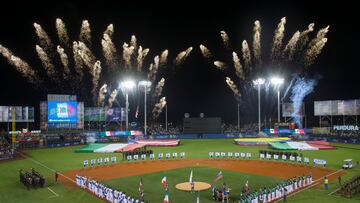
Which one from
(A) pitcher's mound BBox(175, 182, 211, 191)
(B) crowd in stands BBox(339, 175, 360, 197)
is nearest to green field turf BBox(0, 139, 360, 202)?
(B) crowd in stands BBox(339, 175, 360, 197)

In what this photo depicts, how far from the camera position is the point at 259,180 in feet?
133

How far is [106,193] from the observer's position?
32.9m

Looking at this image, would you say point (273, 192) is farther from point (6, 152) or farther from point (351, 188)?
point (6, 152)

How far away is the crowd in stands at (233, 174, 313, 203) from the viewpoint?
29.8 meters

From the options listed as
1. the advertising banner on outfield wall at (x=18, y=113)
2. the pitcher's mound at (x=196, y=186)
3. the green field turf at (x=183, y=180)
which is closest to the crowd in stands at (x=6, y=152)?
the advertising banner on outfield wall at (x=18, y=113)

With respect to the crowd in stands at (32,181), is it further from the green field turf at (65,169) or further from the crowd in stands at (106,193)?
the crowd in stands at (106,193)

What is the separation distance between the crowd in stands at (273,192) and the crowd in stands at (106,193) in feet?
30.7

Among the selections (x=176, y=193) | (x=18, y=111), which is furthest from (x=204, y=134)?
(x=176, y=193)

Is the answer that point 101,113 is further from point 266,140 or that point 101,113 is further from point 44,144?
point 266,140

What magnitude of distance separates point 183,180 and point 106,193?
10813mm

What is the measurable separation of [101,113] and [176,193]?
195 feet

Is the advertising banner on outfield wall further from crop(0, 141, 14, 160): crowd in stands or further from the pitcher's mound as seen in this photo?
the pitcher's mound

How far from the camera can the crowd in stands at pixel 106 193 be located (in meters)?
29.3

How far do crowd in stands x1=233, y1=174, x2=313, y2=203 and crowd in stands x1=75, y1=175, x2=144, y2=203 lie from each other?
30.7 feet
